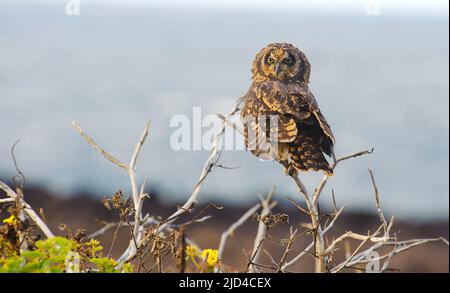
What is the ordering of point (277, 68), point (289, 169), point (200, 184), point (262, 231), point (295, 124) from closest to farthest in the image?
point (200, 184), point (262, 231), point (289, 169), point (295, 124), point (277, 68)

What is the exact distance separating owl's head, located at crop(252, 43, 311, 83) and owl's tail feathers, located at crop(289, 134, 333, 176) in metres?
0.51

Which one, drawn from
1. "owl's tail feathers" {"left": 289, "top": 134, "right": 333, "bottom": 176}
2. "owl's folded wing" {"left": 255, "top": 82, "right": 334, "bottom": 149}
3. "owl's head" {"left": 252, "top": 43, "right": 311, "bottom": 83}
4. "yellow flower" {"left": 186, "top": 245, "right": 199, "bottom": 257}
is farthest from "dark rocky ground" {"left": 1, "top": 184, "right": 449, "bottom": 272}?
"yellow flower" {"left": 186, "top": 245, "right": 199, "bottom": 257}

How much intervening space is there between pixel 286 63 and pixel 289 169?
0.79 m

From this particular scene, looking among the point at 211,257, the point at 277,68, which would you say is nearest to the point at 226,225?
the point at 277,68

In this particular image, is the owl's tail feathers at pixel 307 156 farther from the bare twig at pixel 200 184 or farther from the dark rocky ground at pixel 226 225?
the dark rocky ground at pixel 226 225

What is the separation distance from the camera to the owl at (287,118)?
2.93 meters

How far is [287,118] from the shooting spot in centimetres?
303

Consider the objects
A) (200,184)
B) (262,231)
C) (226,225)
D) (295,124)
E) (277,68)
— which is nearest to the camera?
(200,184)

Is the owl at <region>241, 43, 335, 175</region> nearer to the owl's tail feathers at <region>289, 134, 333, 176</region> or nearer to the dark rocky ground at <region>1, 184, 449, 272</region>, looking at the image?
the owl's tail feathers at <region>289, 134, 333, 176</region>

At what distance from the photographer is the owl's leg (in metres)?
2.75

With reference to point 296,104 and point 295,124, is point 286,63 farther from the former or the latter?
point 295,124

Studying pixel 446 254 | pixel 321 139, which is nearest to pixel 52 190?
pixel 446 254
